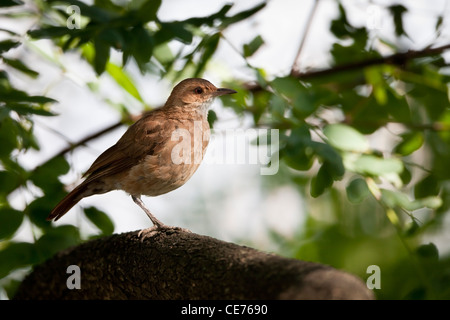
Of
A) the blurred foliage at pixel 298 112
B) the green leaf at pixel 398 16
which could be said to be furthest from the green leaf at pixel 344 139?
the green leaf at pixel 398 16

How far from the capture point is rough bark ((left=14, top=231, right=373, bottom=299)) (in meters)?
2.39

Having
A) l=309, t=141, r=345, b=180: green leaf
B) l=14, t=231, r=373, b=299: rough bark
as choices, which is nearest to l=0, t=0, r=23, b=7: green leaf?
l=14, t=231, r=373, b=299: rough bark

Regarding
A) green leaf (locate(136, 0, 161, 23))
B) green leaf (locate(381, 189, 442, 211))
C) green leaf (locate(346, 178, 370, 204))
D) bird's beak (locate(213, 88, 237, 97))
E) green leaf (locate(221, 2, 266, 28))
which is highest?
green leaf (locate(136, 0, 161, 23))

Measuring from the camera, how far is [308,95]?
3.92m

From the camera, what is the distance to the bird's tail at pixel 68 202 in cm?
403

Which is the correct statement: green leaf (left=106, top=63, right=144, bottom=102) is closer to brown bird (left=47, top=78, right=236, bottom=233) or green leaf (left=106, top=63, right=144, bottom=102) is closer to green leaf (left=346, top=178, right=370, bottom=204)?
brown bird (left=47, top=78, right=236, bottom=233)

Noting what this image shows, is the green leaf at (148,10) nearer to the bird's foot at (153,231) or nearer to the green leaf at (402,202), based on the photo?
the bird's foot at (153,231)

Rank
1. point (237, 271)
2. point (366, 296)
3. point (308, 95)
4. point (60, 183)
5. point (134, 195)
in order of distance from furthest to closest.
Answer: point (134, 195), point (60, 183), point (308, 95), point (237, 271), point (366, 296)

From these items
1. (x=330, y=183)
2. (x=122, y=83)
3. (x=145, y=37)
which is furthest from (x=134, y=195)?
(x=330, y=183)

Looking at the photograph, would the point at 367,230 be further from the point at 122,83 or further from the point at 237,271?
the point at 237,271

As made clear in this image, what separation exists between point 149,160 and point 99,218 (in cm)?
53

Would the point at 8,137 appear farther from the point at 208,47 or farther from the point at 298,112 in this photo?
the point at 298,112

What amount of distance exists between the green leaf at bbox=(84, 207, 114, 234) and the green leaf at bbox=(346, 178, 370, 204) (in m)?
1.60
